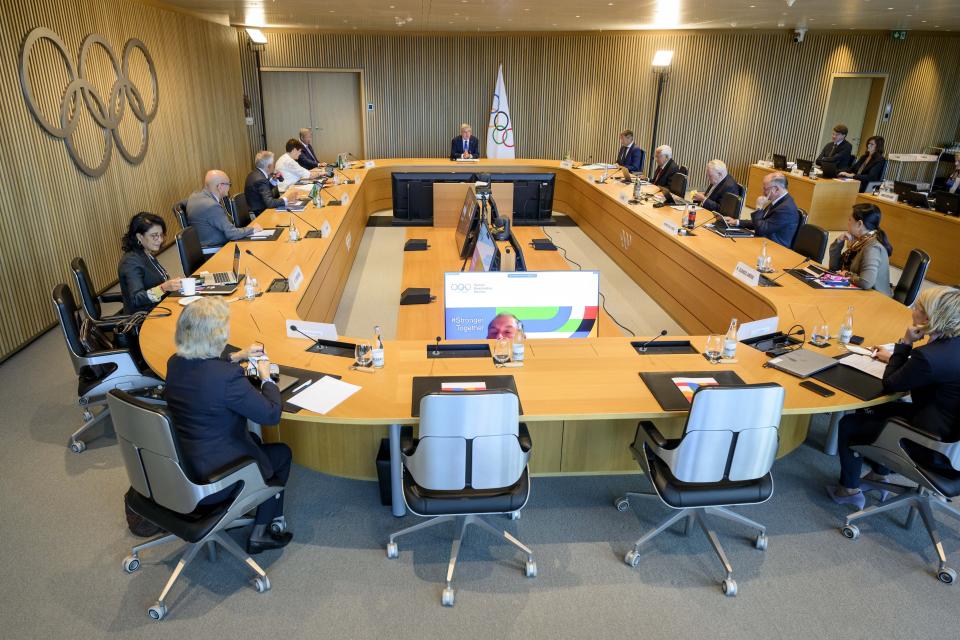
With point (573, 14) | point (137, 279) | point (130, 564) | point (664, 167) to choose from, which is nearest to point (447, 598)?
point (130, 564)

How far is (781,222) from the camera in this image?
211 inches

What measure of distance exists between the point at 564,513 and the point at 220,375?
5.91 ft

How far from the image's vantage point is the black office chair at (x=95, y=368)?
133 inches

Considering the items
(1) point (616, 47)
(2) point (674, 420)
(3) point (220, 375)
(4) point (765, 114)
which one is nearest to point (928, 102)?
(4) point (765, 114)

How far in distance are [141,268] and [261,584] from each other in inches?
92.3

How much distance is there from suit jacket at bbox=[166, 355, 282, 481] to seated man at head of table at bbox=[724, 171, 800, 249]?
4.67 metres

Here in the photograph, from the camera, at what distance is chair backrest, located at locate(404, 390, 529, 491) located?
231 cm

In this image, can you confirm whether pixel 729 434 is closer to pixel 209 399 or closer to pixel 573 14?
pixel 209 399

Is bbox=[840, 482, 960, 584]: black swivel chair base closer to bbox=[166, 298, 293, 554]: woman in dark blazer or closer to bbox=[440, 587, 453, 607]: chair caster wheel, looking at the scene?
bbox=[440, 587, 453, 607]: chair caster wheel

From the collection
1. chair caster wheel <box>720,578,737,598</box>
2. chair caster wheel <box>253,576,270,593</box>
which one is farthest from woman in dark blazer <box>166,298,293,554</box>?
chair caster wheel <box>720,578,737,598</box>

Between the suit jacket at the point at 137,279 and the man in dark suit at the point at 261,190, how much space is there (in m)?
2.56

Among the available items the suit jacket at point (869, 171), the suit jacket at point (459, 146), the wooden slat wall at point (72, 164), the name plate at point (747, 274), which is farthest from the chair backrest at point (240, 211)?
the suit jacket at point (869, 171)

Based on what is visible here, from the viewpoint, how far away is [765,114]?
1177 centimetres

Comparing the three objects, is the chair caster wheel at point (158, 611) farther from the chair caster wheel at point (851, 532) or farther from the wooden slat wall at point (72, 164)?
the wooden slat wall at point (72, 164)
